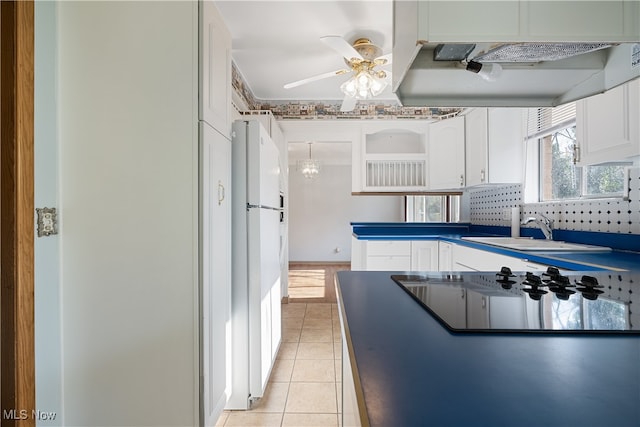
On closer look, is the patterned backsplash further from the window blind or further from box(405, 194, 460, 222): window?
box(405, 194, 460, 222): window

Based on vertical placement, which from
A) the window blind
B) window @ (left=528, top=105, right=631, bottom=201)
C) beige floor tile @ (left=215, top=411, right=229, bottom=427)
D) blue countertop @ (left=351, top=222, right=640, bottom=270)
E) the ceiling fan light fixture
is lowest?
beige floor tile @ (left=215, top=411, right=229, bottom=427)

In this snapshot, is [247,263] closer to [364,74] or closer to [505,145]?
[364,74]

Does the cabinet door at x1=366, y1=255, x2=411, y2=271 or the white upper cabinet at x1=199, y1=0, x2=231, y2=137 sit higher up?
the white upper cabinet at x1=199, y1=0, x2=231, y2=137

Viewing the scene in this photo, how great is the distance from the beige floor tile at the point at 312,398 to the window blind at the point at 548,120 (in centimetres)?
238

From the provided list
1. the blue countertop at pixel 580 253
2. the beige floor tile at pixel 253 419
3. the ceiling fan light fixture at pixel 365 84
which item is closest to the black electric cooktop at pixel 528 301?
the blue countertop at pixel 580 253

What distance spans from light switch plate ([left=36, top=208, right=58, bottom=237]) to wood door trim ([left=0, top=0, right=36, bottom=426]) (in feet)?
0.18

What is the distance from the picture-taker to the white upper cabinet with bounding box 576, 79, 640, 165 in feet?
4.36

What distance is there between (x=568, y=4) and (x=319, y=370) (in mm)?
2323

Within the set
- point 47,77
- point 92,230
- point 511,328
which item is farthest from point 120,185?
point 511,328

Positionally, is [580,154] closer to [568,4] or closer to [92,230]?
[568,4]

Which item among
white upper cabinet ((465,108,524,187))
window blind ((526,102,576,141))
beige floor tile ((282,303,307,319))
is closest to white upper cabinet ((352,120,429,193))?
white upper cabinet ((465,108,524,187))

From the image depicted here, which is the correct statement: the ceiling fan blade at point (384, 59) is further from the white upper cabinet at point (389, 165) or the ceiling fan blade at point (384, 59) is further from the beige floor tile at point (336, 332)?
the beige floor tile at point (336, 332)

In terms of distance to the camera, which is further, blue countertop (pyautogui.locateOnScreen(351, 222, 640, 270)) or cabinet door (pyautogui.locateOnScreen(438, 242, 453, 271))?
cabinet door (pyautogui.locateOnScreen(438, 242, 453, 271))

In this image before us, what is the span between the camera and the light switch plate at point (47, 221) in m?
1.24
